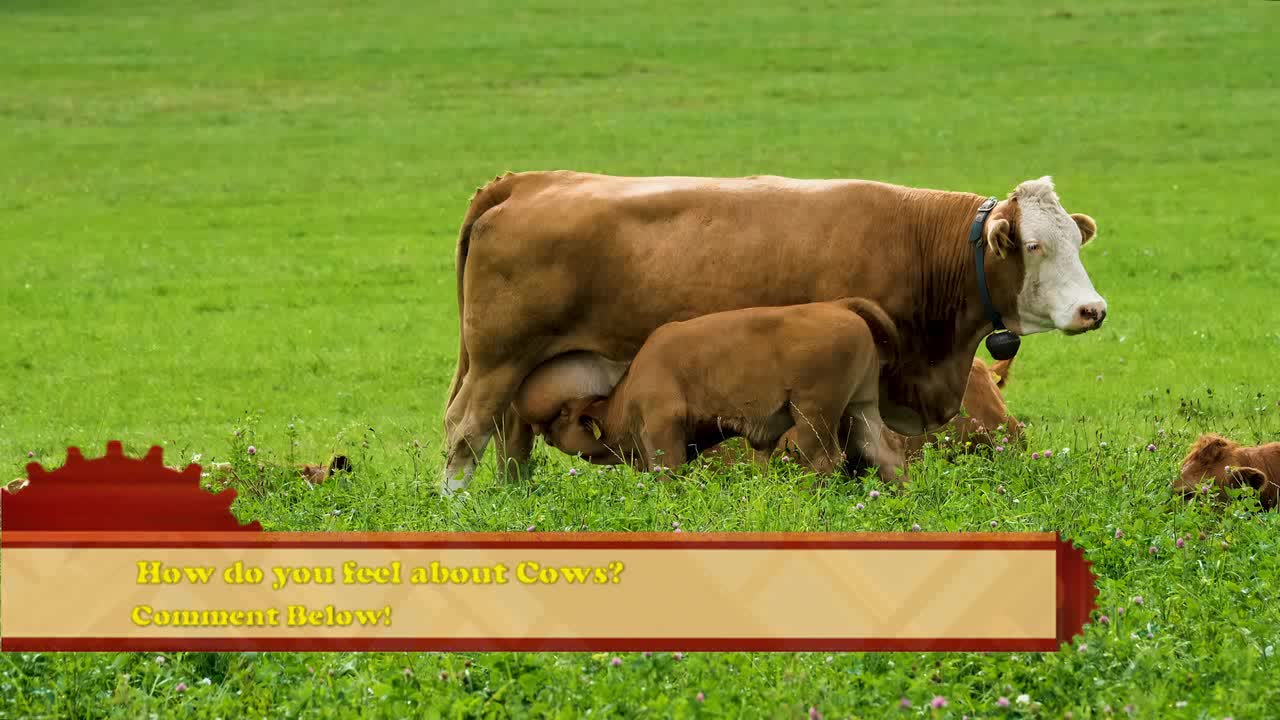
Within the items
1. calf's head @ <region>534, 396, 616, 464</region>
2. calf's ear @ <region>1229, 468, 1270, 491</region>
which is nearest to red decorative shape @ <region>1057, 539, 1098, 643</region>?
calf's ear @ <region>1229, 468, 1270, 491</region>

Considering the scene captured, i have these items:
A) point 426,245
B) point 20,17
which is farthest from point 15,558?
point 20,17

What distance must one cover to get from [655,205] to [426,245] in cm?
1355

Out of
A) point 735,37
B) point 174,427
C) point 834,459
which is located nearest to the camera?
point 834,459

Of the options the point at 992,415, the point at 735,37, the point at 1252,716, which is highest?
the point at 1252,716

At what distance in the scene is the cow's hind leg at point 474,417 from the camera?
9898 mm

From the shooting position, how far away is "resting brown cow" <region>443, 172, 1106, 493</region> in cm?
942

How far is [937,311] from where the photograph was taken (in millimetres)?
9602

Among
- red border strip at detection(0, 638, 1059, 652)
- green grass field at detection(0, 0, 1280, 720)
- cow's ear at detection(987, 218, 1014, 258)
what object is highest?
cow's ear at detection(987, 218, 1014, 258)

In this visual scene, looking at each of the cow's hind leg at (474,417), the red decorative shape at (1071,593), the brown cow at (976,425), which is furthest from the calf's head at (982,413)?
the red decorative shape at (1071,593)

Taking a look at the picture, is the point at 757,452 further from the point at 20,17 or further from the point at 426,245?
the point at 20,17

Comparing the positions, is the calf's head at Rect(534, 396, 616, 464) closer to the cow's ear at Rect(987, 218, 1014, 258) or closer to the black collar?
the black collar

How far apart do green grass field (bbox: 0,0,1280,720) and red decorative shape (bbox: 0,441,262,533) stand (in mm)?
649

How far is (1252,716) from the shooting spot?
5.77 m

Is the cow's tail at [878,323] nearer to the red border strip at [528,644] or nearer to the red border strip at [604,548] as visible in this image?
the red border strip at [604,548]
